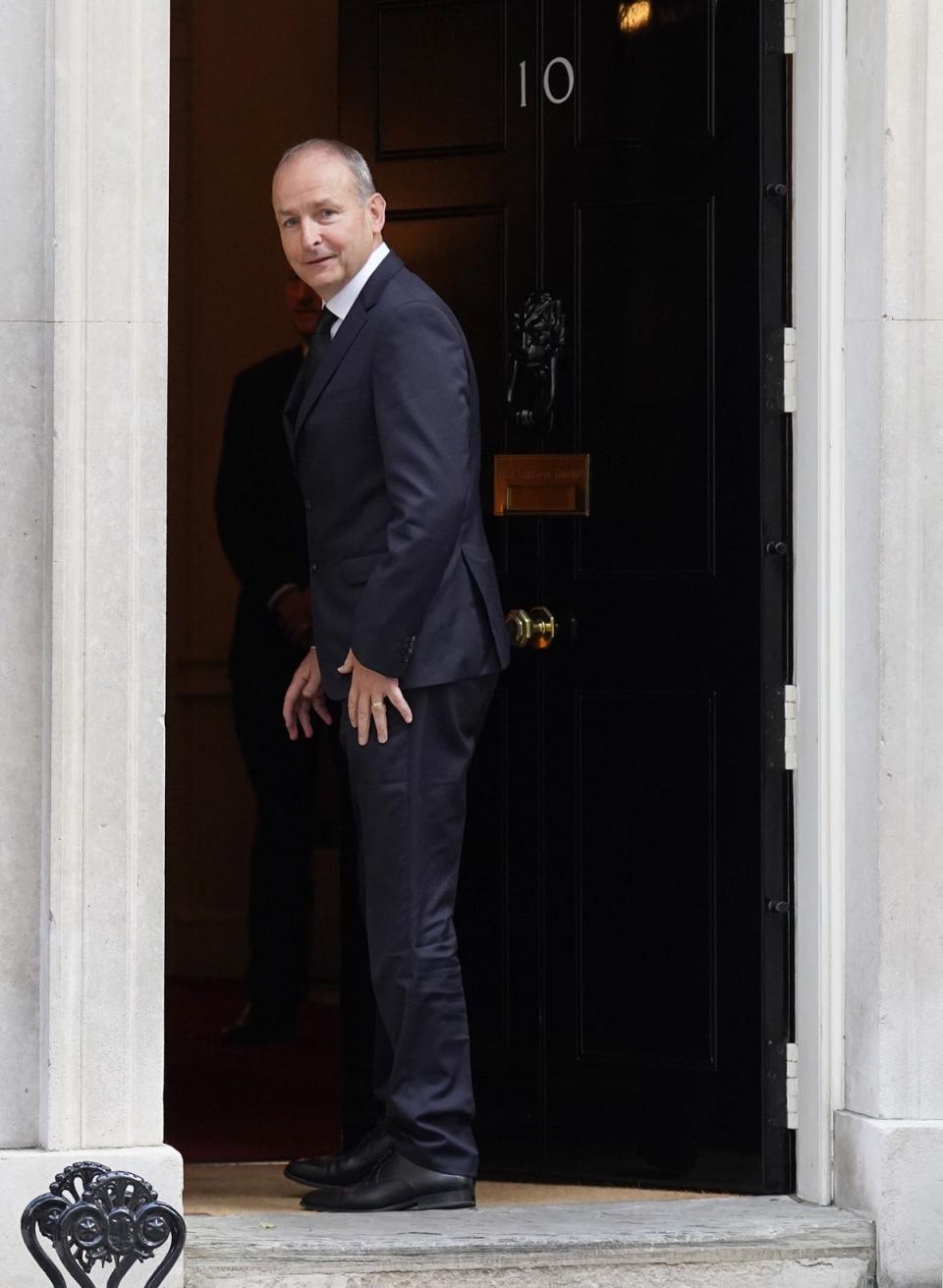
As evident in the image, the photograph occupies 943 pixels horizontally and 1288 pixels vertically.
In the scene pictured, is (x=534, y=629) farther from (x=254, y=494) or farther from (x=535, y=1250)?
(x=254, y=494)

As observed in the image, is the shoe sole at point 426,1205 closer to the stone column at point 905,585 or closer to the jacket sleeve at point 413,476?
the stone column at point 905,585

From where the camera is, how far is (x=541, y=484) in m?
5.10

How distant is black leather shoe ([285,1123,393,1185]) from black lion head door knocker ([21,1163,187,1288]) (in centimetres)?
158

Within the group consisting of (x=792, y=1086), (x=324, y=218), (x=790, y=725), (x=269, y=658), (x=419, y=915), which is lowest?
(x=792, y=1086)

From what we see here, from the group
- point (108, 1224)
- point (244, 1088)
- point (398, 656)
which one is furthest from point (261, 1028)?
point (108, 1224)

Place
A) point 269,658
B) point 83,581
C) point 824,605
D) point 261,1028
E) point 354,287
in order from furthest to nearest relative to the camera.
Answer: point 269,658 → point 261,1028 → point 824,605 → point 354,287 → point 83,581

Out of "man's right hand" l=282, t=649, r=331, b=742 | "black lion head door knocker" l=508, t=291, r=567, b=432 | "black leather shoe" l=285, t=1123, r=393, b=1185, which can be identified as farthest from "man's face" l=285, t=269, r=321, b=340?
"black leather shoe" l=285, t=1123, r=393, b=1185

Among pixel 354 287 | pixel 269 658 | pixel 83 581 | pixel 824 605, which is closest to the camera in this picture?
pixel 83 581

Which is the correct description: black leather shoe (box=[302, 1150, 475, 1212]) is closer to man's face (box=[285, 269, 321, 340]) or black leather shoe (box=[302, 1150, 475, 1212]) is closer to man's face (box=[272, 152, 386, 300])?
man's face (box=[272, 152, 386, 300])

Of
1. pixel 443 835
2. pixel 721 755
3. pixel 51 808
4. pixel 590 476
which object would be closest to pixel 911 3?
pixel 590 476

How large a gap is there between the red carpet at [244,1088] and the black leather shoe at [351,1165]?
1.84ft

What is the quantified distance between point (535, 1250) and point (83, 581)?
5.06ft

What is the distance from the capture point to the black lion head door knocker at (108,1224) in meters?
3.11

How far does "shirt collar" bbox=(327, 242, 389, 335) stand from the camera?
15.0ft
